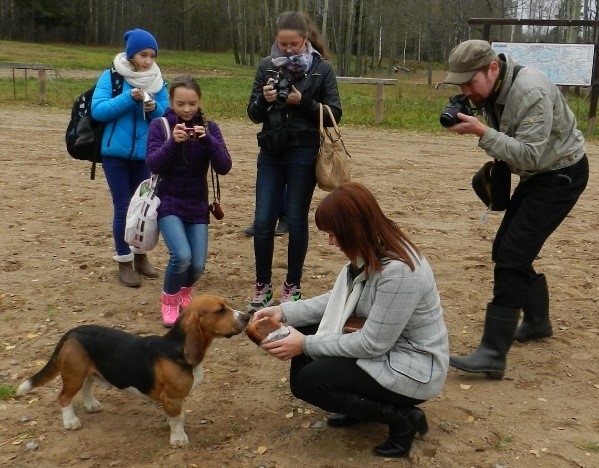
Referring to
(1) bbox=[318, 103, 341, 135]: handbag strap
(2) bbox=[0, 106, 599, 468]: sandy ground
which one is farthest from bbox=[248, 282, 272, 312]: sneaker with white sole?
(1) bbox=[318, 103, 341, 135]: handbag strap

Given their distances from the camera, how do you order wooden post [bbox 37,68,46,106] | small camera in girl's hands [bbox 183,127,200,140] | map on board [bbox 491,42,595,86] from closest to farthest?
small camera in girl's hands [bbox 183,127,200,140], map on board [bbox 491,42,595,86], wooden post [bbox 37,68,46,106]

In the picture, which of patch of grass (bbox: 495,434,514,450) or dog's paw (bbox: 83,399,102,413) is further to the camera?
dog's paw (bbox: 83,399,102,413)

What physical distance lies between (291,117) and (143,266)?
1959 millimetres

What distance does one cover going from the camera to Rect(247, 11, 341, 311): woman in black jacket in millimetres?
5172

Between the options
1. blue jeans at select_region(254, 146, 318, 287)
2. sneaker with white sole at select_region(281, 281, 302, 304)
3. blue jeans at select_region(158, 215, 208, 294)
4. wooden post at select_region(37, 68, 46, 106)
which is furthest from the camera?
wooden post at select_region(37, 68, 46, 106)

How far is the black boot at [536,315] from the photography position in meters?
5.06

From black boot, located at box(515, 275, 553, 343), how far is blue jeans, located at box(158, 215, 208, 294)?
2190 millimetres

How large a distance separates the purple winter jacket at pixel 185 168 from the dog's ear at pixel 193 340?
1.67 metres

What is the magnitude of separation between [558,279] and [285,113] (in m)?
2.82

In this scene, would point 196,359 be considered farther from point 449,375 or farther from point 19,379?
point 449,375

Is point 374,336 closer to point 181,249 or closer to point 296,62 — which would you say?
point 181,249

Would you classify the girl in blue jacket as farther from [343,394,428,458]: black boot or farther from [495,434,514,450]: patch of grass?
[495,434,514,450]: patch of grass

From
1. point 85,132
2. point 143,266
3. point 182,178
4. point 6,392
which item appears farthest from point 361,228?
point 143,266

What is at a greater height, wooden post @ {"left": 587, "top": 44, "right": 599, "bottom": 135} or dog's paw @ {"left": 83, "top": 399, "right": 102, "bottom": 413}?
wooden post @ {"left": 587, "top": 44, "right": 599, "bottom": 135}
